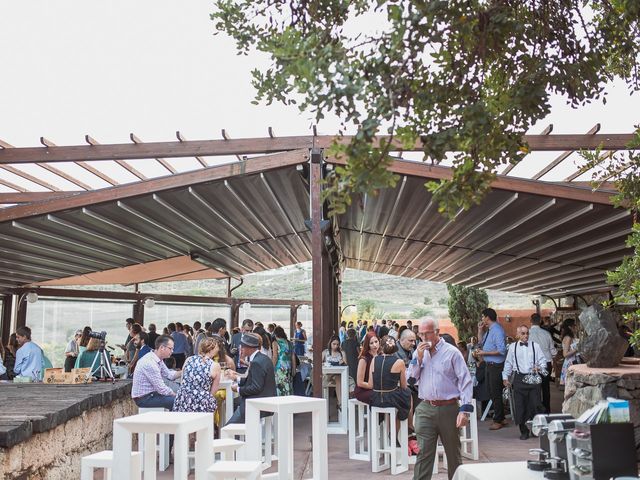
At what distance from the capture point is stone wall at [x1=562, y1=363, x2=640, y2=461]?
246 inches

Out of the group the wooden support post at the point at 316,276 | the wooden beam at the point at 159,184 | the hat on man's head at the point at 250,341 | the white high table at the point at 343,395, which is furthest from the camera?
the white high table at the point at 343,395

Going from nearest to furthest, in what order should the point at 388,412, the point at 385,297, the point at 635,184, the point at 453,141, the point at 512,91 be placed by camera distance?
1. the point at 453,141
2. the point at 512,91
3. the point at 635,184
4. the point at 388,412
5. the point at 385,297

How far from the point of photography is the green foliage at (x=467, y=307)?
2386cm

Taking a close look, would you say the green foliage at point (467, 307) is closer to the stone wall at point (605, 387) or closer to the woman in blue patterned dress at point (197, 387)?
the stone wall at point (605, 387)

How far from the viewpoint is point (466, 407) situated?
453cm

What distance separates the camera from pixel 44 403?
5441mm

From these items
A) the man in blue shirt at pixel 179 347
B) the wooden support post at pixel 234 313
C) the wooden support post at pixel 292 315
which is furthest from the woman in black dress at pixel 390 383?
the wooden support post at pixel 292 315

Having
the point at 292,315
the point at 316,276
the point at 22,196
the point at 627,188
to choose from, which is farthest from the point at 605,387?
the point at 292,315

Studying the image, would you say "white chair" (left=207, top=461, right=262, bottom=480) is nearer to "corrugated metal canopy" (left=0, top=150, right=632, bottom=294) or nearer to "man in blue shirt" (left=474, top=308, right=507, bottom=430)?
"corrugated metal canopy" (left=0, top=150, right=632, bottom=294)

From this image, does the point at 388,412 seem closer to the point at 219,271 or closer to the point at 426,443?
the point at 426,443

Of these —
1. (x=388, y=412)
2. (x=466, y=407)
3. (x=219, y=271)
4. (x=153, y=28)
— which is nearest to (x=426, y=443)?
(x=466, y=407)

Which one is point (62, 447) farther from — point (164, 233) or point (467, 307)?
point (467, 307)

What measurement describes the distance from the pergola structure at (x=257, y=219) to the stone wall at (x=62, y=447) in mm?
2519

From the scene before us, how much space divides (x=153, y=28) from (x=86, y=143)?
5.07 meters
